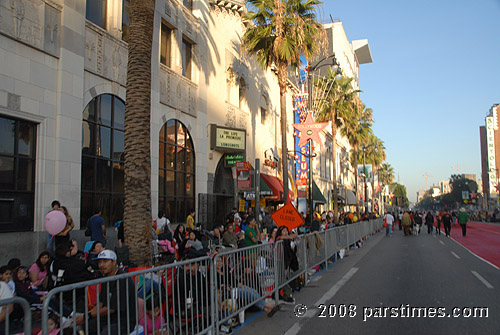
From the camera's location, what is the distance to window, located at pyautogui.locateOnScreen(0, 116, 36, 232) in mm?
10102

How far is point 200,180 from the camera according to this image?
1961 centimetres

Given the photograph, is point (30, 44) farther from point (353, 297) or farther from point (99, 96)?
point (353, 297)

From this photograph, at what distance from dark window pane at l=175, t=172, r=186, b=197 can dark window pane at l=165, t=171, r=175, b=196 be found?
0.84ft

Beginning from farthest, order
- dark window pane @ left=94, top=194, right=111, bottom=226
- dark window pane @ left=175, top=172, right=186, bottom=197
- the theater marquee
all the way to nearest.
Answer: the theater marquee → dark window pane @ left=175, top=172, right=186, bottom=197 → dark window pane @ left=94, top=194, right=111, bottom=226

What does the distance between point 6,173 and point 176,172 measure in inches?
325

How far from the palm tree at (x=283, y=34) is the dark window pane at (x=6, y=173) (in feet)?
36.3

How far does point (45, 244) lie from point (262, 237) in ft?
22.5

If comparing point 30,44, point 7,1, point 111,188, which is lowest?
point 111,188

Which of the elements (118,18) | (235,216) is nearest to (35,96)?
(118,18)

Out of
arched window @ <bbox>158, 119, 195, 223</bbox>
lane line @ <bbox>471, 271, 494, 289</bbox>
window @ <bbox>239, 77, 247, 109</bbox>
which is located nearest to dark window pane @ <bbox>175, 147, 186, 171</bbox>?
arched window @ <bbox>158, 119, 195, 223</bbox>

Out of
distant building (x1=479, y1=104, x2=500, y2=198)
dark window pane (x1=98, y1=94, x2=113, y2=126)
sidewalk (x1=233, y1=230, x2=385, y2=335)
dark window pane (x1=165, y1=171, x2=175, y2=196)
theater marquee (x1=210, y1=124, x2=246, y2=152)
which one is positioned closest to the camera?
sidewalk (x1=233, y1=230, x2=385, y2=335)

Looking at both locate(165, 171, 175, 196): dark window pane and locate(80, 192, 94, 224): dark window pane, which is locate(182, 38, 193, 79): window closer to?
locate(165, 171, 175, 196): dark window pane

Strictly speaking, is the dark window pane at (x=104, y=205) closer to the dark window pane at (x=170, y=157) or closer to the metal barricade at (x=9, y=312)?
the dark window pane at (x=170, y=157)

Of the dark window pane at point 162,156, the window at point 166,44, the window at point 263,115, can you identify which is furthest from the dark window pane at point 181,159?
the window at point 263,115
